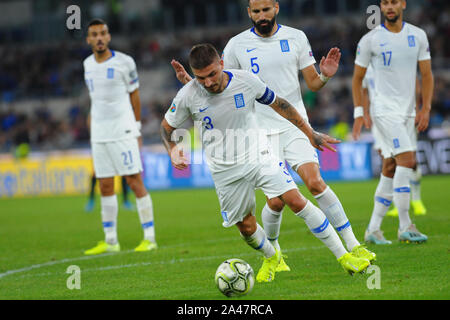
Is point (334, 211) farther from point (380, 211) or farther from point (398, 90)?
point (398, 90)

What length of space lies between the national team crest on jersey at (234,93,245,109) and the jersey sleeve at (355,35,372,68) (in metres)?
2.60

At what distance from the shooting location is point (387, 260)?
7.16 m

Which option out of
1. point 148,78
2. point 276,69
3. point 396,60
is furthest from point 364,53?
point 148,78

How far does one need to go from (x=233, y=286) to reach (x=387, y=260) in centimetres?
203

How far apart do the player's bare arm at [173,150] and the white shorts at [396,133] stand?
2872 millimetres

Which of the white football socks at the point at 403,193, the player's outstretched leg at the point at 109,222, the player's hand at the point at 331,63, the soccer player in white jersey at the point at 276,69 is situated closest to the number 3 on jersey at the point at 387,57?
the white football socks at the point at 403,193

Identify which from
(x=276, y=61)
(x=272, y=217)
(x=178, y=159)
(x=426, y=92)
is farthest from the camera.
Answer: (x=426, y=92)

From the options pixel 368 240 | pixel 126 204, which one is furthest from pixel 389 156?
pixel 126 204

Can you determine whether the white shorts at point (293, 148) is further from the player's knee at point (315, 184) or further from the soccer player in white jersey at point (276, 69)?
the player's knee at point (315, 184)

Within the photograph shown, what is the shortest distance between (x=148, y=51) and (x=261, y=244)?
27.1 m

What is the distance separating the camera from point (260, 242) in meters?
6.58

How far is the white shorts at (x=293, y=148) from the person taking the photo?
6.81 m

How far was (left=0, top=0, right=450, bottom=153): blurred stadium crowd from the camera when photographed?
26.3 metres
